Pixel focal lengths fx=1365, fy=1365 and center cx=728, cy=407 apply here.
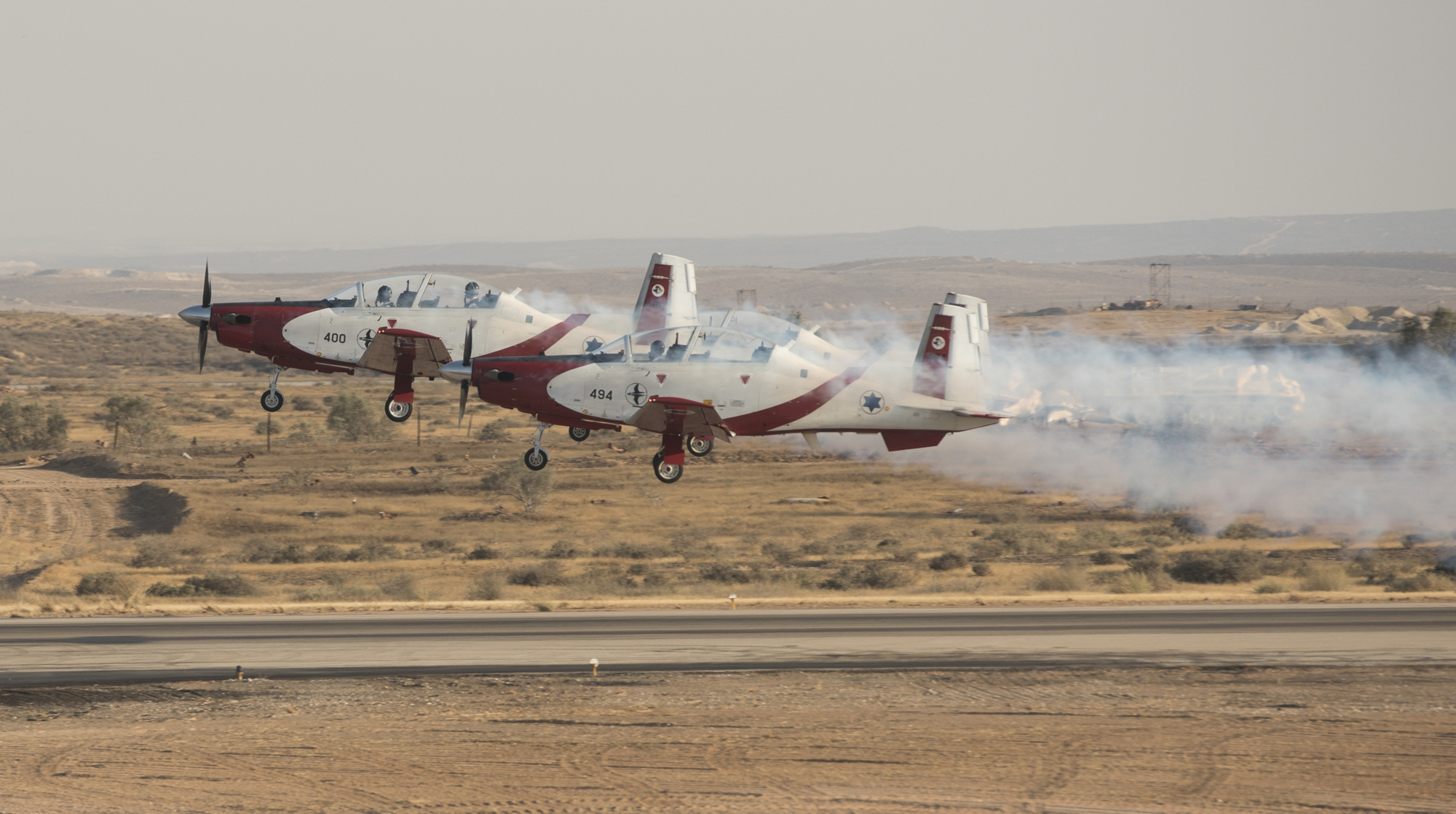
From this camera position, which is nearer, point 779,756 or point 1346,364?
point 779,756

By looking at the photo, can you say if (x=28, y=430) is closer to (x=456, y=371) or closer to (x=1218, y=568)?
(x=456, y=371)

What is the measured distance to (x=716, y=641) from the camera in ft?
138

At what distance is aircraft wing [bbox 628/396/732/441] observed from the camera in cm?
3244

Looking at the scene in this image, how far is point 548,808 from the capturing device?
90.8ft

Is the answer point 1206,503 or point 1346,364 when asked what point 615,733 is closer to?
point 1346,364

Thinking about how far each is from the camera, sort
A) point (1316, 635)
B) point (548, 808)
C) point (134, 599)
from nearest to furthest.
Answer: point (548, 808) < point (1316, 635) < point (134, 599)

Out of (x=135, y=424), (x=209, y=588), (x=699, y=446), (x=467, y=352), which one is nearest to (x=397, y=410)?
(x=467, y=352)

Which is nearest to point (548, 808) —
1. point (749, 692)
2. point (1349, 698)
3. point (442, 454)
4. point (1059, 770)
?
point (749, 692)

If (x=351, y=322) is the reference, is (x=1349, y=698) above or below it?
below

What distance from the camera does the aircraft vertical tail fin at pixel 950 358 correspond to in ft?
116

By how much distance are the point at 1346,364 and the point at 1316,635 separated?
16.7 m

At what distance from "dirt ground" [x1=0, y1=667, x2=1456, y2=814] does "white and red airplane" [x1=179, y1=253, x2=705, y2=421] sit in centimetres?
789

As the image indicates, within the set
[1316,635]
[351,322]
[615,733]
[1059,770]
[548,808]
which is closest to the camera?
[548,808]

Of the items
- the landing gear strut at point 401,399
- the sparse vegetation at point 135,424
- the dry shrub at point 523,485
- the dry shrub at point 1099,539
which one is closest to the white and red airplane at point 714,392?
the landing gear strut at point 401,399
